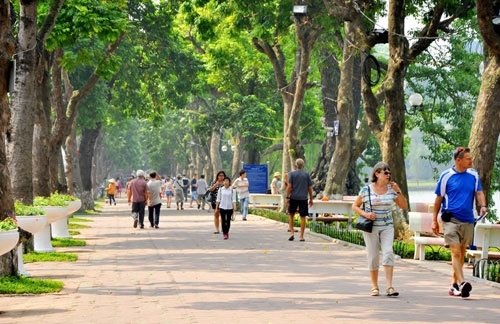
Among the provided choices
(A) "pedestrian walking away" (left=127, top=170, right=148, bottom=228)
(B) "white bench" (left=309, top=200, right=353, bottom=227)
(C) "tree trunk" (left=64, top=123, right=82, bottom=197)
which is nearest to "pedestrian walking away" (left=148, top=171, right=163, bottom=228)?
(A) "pedestrian walking away" (left=127, top=170, right=148, bottom=228)

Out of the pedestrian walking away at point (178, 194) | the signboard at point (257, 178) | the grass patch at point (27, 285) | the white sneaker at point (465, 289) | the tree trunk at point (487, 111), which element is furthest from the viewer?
the pedestrian walking away at point (178, 194)

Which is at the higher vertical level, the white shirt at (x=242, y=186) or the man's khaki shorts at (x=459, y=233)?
the white shirt at (x=242, y=186)

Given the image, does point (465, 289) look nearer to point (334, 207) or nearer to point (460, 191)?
point (460, 191)

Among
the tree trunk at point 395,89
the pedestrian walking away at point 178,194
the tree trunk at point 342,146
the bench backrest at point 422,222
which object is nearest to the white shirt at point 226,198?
the tree trunk at point 395,89

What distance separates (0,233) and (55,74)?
73.9ft

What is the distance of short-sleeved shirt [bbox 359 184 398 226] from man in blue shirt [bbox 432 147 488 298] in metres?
0.55

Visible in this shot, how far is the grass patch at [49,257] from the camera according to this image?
20050 millimetres

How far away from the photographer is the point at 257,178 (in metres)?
50.6

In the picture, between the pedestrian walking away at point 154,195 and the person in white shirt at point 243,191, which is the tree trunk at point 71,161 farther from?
the pedestrian walking away at point 154,195

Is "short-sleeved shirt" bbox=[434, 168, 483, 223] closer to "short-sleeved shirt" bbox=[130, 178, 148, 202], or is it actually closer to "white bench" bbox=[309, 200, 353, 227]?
"white bench" bbox=[309, 200, 353, 227]

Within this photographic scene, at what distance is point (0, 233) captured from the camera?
38.5 ft

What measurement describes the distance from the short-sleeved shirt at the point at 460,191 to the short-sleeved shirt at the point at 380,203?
25.6 inches

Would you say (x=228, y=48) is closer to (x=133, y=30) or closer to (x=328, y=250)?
(x=133, y=30)

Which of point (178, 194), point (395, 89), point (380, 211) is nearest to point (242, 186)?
point (395, 89)
